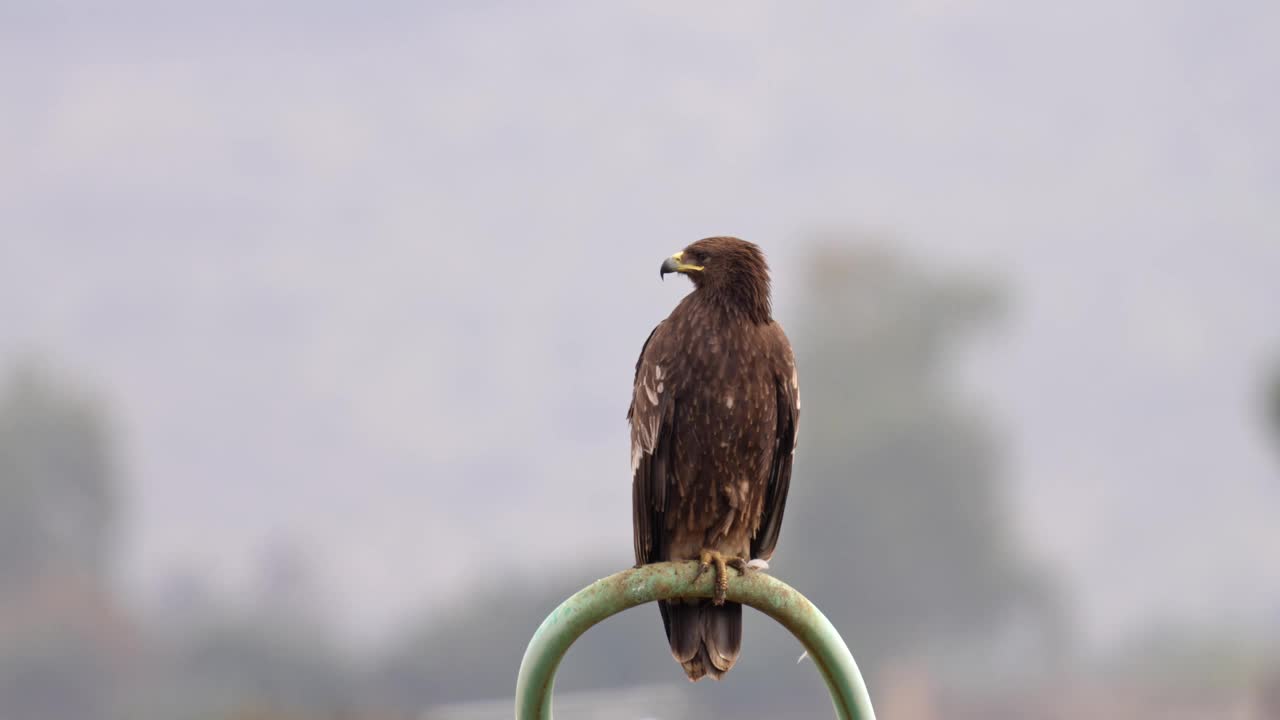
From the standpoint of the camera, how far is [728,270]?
2.60 m

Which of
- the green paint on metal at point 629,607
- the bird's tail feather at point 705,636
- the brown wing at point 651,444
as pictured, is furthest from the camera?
the brown wing at point 651,444

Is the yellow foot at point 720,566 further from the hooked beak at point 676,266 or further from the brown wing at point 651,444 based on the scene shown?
the hooked beak at point 676,266

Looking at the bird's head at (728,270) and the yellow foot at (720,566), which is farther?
the bird's head at (728,270)

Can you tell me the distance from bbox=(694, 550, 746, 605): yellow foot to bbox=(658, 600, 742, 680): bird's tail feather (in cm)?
7

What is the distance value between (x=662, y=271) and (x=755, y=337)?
0.26 metres

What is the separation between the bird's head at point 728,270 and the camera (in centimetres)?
258

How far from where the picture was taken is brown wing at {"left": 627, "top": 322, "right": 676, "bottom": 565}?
2.66m

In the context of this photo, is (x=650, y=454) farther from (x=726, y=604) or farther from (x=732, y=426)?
(x=726, y=604)

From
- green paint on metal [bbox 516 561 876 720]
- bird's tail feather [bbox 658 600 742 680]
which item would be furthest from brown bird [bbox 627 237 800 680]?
green paint on metal [bbox 516 561 876 720]

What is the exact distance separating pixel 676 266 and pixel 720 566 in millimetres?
628

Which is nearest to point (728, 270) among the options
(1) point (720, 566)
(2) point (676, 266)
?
(2) point (676, 266)

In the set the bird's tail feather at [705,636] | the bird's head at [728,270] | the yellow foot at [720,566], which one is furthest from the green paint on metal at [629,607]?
the bird's head at [728,270]

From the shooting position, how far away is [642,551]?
278 cm

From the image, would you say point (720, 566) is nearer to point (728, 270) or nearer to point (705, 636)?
point (705, 636)
